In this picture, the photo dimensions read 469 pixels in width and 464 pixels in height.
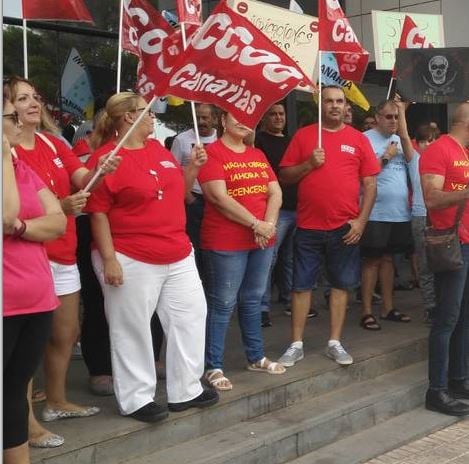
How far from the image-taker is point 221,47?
4.12m

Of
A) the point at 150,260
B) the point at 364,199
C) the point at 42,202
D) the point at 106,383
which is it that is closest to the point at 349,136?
the point at 364,199

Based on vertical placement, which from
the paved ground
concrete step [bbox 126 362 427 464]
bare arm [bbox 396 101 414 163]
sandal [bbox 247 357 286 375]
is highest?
bare arm [bbox 396 101 414 163]

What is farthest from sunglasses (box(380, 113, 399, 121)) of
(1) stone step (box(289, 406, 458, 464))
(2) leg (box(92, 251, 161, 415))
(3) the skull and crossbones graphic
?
(2) leg (box(92, 251, 161, 415))

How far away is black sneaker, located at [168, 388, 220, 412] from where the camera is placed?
4.28 metres

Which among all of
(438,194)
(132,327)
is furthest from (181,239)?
(438,194)

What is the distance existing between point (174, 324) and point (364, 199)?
190 cm

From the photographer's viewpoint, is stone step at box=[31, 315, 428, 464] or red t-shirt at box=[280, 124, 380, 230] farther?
red t-shirt at box=[280, 124, 380, 230]

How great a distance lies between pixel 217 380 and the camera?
470 cm

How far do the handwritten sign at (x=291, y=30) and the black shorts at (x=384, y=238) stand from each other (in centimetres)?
145

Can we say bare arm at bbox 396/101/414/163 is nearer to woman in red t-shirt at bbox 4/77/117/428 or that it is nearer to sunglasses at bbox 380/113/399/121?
sunglasses at bbox 380/113/399/121

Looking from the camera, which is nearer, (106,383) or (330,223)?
(106,383)

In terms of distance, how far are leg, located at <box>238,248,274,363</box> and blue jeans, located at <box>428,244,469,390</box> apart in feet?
3.61

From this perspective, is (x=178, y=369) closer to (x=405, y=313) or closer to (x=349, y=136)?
(x=349, y=136)

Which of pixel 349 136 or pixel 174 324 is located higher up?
pixel 349 136
